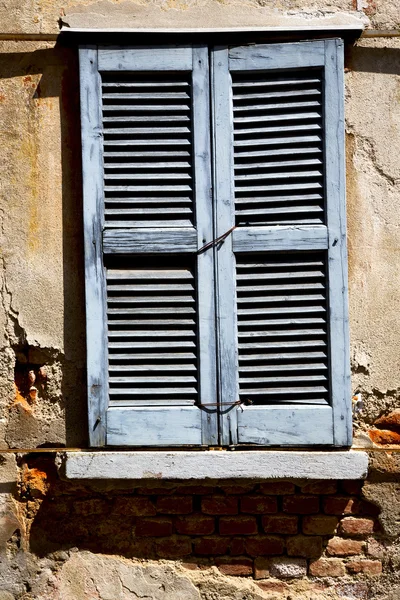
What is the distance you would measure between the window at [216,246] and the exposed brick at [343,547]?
0.46 meters

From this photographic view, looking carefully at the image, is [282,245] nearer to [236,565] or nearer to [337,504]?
[337,504]

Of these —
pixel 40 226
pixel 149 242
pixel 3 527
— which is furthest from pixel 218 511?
pixel 40 226

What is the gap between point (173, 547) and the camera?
3395 mm

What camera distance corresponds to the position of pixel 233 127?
336 cm

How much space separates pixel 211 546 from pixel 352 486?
2.18ft

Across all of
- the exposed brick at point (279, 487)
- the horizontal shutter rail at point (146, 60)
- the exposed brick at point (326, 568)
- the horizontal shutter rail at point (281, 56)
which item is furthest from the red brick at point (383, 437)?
the horizontal shutter rail at point (146, 60)

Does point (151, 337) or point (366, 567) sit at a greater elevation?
point (151, 337)

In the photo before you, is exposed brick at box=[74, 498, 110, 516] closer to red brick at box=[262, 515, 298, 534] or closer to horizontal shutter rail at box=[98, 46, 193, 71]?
red brick at box=[262, 515, 298, 534]

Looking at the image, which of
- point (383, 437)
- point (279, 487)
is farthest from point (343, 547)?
point (383, 437)

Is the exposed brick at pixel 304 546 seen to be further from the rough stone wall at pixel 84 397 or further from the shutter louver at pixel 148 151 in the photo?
the shutter louver at pixel 148 151

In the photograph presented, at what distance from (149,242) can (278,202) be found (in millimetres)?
573

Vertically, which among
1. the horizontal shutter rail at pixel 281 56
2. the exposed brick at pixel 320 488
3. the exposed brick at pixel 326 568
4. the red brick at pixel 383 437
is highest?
the horizontal shutter rail at pixel 281 56

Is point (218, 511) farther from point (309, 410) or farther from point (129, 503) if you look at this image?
point (309, 410)

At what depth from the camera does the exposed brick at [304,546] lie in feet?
11.1
